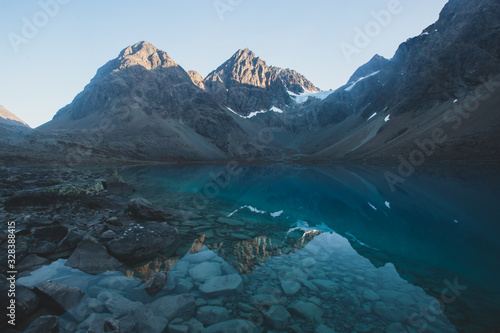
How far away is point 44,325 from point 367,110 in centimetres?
18832

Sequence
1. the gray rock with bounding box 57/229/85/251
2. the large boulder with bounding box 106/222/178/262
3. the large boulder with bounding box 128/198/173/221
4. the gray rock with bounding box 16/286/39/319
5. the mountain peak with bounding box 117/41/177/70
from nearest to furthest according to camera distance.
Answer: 1. the gray rock with bounding box 16/286/39/319
2. the large boulder with bounding box 106/222/178/262
3. the gray rock with bounding box 57/229/85/251
4. the large boulder with bounding box 128/198/173/221
5. the mountain peak with bounding box 117/41/177/70

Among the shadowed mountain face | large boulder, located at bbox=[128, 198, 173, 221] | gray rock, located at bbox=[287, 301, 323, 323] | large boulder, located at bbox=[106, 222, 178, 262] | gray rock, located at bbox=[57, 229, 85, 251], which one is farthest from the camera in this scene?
the shadowed mountain face

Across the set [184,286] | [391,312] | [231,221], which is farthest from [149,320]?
[231,221]

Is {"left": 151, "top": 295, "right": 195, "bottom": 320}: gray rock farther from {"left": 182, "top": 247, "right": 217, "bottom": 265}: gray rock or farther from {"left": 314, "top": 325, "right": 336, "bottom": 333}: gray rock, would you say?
{"left": 314, "top": 325, "right": 336, "bottom": 333}: gray rock

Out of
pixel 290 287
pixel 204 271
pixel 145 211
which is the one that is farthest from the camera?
pixel 145 211

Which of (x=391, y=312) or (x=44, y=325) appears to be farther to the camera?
(x=391, y=312)

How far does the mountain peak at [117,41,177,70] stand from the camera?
165 meters

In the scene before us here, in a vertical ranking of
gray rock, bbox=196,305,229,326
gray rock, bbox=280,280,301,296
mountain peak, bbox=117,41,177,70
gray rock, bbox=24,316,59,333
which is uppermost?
mountain peak, bbox=117,41,177,70

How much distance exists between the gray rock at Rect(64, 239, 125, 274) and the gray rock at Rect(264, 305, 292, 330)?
5.18m

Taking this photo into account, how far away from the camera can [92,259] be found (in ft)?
24.6

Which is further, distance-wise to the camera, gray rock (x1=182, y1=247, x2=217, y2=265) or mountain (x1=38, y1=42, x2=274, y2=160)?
mountain (x1=38, y1=42, x2=274, y2=160)

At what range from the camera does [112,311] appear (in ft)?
17.1

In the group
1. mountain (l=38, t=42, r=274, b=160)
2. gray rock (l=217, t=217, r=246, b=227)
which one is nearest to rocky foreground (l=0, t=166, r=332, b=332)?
gray rock (l=217, t=217, r=246, b=227)

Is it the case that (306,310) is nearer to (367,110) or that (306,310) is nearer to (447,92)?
(447,92)
